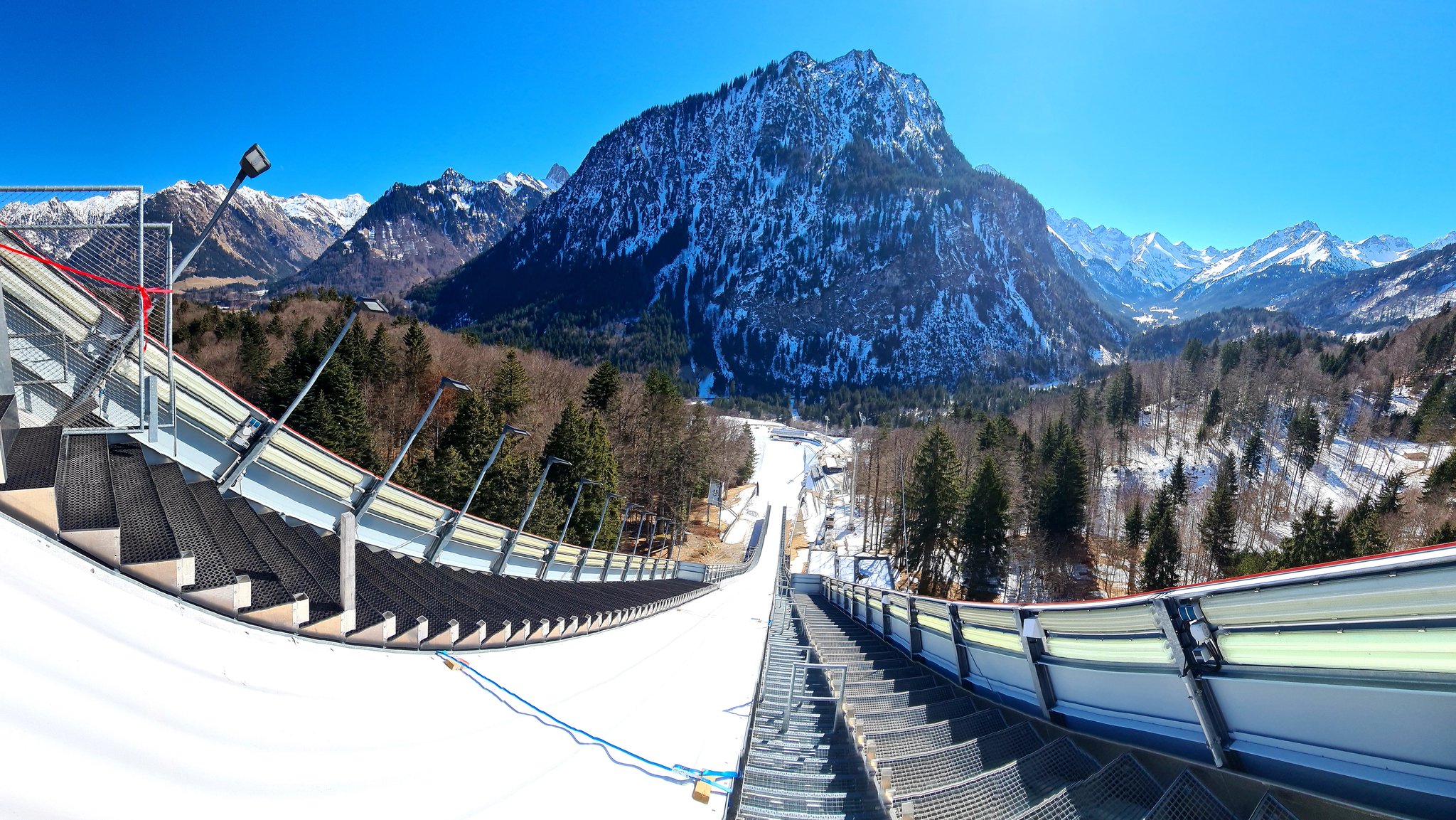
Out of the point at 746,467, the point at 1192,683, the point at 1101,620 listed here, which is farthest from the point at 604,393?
the point at 1192,683

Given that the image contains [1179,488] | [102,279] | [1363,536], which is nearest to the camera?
[102,279]

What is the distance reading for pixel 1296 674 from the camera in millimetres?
2783

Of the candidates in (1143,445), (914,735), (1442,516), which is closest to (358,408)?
(914,735)

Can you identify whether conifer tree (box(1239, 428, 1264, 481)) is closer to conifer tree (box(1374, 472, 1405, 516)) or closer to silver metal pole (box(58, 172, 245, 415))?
conifer tree (box(1374, 472, 1405, 516))

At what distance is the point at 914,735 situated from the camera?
468 cm

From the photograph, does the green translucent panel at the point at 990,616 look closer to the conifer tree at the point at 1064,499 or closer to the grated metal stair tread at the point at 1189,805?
the grated metal stair tread at the point at 1189,805

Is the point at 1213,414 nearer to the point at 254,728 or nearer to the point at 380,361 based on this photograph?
the point at 380,361

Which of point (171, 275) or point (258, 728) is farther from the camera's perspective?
point (171, 275)

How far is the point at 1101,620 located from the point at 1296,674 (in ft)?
3.68

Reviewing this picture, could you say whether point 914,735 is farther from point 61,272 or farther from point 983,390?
point 983,390

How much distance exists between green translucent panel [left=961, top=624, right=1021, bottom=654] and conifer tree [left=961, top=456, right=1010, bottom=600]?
34381 millimetres

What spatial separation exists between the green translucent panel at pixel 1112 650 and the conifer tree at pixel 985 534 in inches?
1410

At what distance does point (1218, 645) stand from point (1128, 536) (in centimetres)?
5532

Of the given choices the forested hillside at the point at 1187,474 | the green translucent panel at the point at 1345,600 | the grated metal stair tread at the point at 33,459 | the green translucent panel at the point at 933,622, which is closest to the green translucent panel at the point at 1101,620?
the green translucent panel at the point at 1345,600
